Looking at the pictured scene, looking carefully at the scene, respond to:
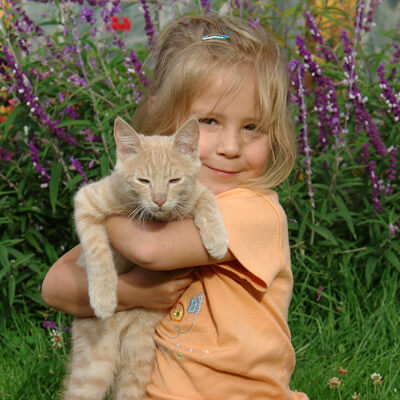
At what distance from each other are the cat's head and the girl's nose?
114mm

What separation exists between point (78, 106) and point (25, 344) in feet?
4.52

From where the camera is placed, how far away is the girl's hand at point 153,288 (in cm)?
197

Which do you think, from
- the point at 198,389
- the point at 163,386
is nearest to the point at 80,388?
the point at 163,386

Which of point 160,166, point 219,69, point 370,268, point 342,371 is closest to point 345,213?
point 370,268

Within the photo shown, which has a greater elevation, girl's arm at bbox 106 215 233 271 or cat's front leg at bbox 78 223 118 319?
girl's arm at bbox 106 215 233 271

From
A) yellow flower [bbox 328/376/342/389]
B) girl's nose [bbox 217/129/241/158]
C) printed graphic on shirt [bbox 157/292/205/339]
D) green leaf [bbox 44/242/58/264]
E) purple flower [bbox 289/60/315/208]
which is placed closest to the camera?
printed graphic on shirt [bbox 157/292/205/339]

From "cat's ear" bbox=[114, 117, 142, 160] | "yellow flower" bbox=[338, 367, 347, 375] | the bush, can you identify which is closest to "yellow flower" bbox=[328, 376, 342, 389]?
"yellow flower" bbox=[338, 367, 347, 375]

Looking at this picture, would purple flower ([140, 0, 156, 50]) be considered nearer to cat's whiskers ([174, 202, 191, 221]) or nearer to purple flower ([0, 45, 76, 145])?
purple flower ([0, 45, 76, 145])

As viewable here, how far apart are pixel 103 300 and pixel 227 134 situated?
0.77m

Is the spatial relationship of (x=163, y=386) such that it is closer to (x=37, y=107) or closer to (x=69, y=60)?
(x=37, y=107)

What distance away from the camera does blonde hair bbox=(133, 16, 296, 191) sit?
213cm

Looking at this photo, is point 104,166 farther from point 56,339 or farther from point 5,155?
point 56,339

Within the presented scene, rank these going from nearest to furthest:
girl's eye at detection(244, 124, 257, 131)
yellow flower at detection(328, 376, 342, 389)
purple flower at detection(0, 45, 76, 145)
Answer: girl's eye at detection(244, 124, 257, 131) → yellow flower at detection(328, 376, 342, 389) → purple flower at detection(0, 45, 76, 145)

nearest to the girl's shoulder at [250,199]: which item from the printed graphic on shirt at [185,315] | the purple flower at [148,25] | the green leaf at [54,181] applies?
the printed graphic on shirt at [185,315]
